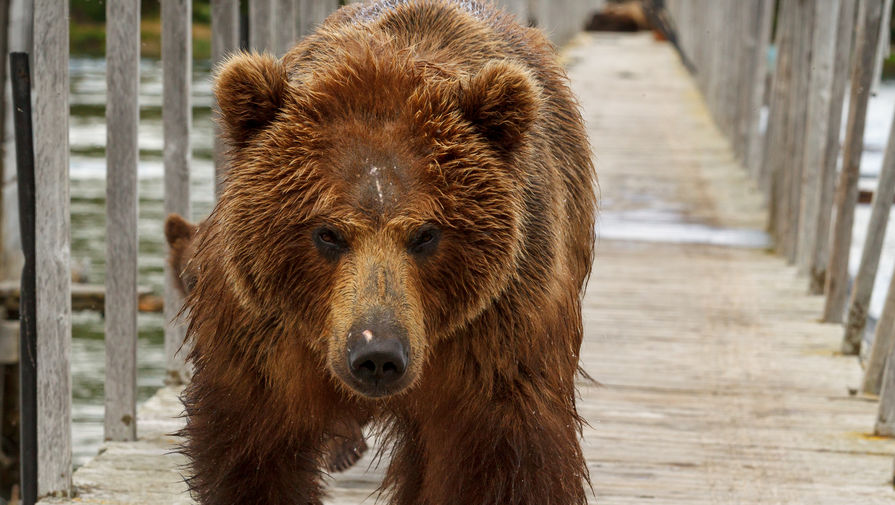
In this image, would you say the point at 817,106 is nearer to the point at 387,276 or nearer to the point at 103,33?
the point at 387,276

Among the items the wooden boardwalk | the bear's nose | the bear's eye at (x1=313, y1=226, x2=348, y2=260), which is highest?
the bear's eye at (x1=313, y1=226, x2=348, y2=260)

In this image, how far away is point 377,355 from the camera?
2.93 metres

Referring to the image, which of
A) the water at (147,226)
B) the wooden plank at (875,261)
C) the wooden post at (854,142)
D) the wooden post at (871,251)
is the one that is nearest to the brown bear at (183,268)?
the wooden plank at (875,261)

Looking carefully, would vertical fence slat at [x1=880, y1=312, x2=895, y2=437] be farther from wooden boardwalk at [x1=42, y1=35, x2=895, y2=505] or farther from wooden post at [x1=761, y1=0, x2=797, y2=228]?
Answer: wooden post at [x1=761, y1=0, x2=797, y2=228]

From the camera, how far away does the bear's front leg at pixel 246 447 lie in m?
3.50

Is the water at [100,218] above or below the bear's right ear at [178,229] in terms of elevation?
below

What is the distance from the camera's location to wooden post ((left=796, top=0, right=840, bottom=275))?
7.61 metres

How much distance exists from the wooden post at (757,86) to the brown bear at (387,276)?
26.5ft

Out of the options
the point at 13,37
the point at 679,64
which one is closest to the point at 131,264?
the point at 13,37

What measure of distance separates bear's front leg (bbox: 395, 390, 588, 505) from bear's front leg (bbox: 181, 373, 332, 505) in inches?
17.0

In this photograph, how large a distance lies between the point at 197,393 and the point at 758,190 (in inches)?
331

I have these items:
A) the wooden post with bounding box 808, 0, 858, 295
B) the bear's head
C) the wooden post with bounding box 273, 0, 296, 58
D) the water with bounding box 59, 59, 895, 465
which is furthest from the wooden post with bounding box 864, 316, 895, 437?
the wooden post with bounding box 273, 0, 296, 58

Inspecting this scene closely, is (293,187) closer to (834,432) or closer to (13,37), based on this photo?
(834,432)

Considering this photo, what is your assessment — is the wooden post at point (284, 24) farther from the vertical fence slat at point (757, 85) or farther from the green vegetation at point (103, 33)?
the green vegetation at point (103, 33)
